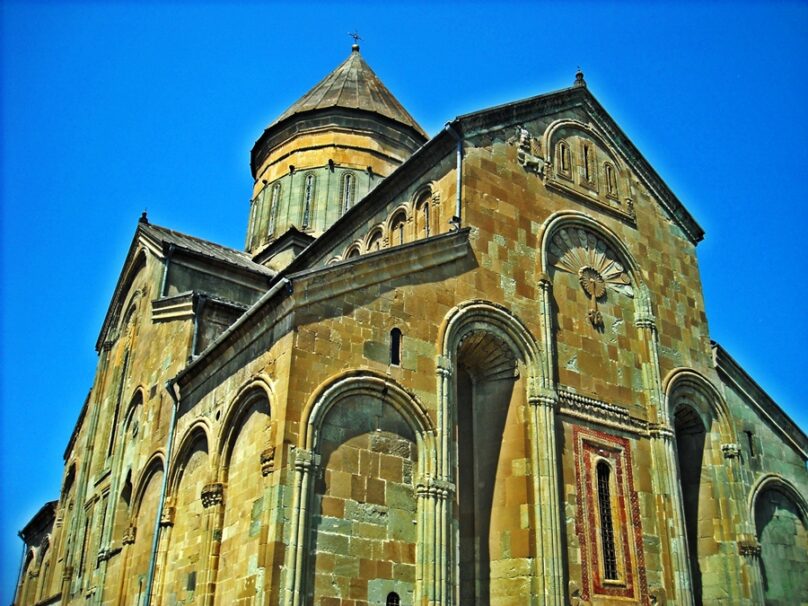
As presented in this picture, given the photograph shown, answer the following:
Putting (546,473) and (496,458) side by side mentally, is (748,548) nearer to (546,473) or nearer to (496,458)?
(546,473)

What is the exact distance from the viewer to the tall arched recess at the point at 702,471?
16203 millimetres

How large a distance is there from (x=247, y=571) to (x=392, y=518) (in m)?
2.20

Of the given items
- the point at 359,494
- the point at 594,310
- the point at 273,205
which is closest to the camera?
the point at 359,494

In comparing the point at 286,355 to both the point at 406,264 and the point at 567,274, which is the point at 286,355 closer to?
the point at 406,264

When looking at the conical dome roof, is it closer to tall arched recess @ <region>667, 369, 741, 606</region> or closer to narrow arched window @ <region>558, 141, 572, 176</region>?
narrow arched window @ <region>558, 141, 572, 176</region>

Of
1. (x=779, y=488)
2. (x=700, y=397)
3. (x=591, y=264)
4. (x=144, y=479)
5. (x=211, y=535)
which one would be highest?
(x=591, y=264)

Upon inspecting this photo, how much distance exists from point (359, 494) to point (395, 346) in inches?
99.7

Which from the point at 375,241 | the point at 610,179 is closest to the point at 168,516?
the point at 375,241

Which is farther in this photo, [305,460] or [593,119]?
[593,119]

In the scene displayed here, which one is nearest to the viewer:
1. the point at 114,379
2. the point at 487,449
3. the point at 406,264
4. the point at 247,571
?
the point at 247,571

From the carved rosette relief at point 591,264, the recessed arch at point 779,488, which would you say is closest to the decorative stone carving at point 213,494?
the carved rosette relief at point 591,264

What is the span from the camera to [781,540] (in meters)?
17.4

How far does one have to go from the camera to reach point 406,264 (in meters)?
13.5

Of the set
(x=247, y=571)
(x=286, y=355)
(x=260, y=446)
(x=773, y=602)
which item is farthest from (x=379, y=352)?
(x=773, y=602)
